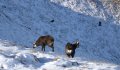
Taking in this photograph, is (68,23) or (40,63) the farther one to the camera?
(68,23)

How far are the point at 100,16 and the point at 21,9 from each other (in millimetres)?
8263

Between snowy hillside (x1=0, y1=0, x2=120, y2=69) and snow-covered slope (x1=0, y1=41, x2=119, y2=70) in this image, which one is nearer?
snow-covered slope (x1=0, y1=41, x2=119, y2=70)

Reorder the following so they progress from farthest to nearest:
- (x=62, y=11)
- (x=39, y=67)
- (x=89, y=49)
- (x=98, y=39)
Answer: (x=62, y=11) → (x=98, y=39) → (x=89, y=49) → (x=39, y=67)

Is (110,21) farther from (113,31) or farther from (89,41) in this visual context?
(89,41)

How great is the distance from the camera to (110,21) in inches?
1526

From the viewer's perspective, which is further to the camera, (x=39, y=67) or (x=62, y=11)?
(x=62, y=11)

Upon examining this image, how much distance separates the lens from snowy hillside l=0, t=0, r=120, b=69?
3216cm

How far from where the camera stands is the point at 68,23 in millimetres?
36719

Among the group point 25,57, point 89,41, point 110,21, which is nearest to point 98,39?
point 89,41

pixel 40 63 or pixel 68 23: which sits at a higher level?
pixel 68 23

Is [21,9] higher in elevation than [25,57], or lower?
higher

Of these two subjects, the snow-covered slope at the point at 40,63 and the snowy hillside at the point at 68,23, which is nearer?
the snow-covered slope at the point at 40,63

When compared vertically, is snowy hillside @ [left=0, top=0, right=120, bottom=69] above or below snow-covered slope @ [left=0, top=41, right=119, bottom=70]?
above

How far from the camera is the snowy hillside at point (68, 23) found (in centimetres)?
3216
